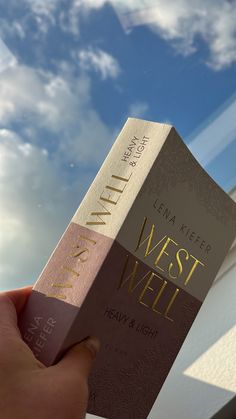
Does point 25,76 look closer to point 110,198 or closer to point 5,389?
point 110,198

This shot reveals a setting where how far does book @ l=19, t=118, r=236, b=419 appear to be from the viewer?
379 mm

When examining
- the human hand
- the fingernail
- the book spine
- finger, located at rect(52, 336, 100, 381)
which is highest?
the book spine

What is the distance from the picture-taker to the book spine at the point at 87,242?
1.22 feet

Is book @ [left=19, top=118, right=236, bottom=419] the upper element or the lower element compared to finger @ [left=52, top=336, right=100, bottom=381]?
upper

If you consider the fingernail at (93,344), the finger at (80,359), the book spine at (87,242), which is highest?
the book spine at (87,242)

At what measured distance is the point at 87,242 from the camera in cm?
39

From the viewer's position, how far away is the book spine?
0.37 metres

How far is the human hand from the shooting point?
0.32 metres

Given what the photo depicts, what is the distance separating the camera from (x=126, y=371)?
42 centimetres

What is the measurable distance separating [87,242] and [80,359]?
3.6 inches

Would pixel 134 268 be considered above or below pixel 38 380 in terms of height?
above

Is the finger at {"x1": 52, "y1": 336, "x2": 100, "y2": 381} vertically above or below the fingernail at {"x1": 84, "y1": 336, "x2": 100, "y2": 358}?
below

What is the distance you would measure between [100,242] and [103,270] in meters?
0.02

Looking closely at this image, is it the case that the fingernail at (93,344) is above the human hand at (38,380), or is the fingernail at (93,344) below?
above
